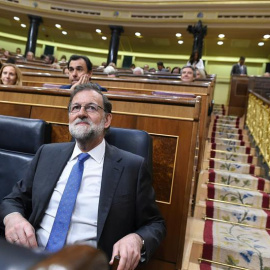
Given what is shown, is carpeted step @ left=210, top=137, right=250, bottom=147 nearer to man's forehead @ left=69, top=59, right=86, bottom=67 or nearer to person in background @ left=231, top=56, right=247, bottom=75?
man's forehead @ left=69, top=59, right=86, bottom=67

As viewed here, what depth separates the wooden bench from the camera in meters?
0.97

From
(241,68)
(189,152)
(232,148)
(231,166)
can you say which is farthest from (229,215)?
(241,68)

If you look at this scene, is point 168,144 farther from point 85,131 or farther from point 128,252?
point 128,252

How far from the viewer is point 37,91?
3.87 feet

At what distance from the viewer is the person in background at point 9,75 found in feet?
5.84

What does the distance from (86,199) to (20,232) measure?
184mm

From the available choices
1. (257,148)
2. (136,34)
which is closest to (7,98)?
(257,148)

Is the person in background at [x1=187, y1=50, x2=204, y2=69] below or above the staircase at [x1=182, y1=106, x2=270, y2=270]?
above

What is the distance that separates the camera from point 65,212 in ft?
2.37

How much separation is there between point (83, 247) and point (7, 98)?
1.22 metres

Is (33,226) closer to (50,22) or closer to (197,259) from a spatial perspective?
(197,259)

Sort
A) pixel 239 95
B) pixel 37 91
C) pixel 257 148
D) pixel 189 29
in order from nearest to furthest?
pixel 37 91
pixel 257 148
pixel 239 95
pixel 189 29

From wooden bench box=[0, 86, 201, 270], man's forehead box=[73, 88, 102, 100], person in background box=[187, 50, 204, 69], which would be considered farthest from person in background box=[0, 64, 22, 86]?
person in background box=[187, 50, 204, 69]

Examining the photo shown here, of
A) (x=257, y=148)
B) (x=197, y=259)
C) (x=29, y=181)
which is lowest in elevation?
(x=197, y=259)
